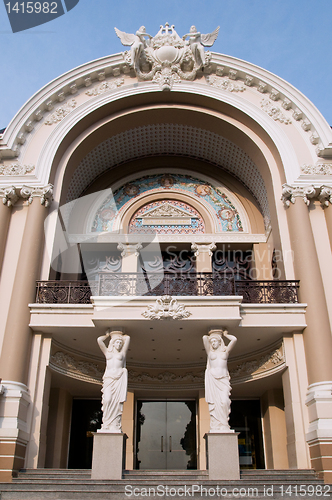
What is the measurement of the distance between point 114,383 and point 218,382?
2.34 metres

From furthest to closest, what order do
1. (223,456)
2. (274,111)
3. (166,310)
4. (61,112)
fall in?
Result: (61,112), (274,111), (166,310), (223,456)

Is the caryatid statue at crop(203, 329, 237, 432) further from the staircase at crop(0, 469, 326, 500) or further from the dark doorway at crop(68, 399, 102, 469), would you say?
the dark doorway at crop(68, 399, 102, 469)

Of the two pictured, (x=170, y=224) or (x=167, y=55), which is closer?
(x=167, y=55)

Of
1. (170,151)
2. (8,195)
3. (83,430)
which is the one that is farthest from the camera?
(170,151)

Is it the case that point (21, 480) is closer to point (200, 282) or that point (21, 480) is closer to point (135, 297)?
point (135, 297)

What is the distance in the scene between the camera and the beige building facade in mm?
10531

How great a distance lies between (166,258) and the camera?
579 inches

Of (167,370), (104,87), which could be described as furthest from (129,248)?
(104,87)

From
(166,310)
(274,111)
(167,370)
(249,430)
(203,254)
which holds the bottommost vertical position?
(249,430)

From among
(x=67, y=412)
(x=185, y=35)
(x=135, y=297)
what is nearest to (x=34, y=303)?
(x=135, y=297)

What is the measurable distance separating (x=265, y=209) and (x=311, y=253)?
3325 mm

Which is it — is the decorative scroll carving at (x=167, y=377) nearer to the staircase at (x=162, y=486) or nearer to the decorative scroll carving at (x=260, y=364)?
the decorative scroll carving at (x=260, y=364)

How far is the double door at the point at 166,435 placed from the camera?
1288 centimetres

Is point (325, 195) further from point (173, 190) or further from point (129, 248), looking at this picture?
point (129, 248)
